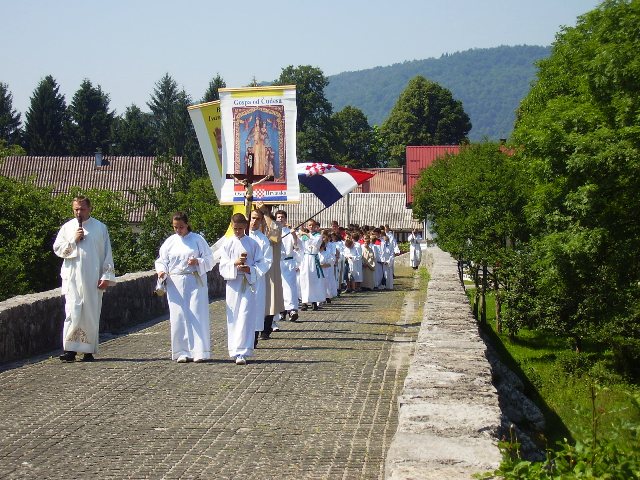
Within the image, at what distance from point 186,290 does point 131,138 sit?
84918 millimetres

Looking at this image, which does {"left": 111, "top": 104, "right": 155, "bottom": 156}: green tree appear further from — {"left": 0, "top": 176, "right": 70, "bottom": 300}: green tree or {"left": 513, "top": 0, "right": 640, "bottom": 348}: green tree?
{"left": 513, "top": 0, "right": 640, "bottom": 348}: green tree

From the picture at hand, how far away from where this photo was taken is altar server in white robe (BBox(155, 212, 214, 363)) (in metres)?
12.3

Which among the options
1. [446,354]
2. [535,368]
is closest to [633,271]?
[535,368]

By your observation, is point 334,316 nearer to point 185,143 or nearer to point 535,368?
point 535,368

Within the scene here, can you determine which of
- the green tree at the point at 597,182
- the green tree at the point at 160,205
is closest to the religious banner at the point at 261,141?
the green tree at the point at 597,182

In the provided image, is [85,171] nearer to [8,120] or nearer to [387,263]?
[8,120]

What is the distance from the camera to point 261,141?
54.5ft

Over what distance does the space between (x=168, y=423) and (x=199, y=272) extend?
4.24 meters

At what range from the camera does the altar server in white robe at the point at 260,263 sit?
12953mm

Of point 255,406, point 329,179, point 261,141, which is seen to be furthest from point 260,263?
point 329,179

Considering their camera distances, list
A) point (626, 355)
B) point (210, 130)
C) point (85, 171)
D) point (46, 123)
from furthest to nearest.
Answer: point (46, 123) < point (85, 171) < point (626, 355) < point (210, 130)

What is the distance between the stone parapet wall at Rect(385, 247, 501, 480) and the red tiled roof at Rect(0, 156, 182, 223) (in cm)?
5978

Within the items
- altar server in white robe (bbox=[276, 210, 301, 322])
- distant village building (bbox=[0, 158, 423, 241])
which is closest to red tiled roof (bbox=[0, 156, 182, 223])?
distant village building (bbox=[0, 158, 423, 241])

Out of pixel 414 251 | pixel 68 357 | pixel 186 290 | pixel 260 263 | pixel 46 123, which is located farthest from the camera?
pixel 46 123
